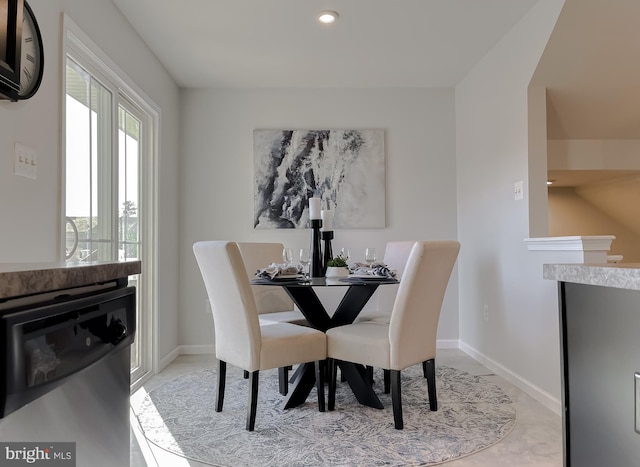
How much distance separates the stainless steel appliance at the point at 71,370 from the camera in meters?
0.50

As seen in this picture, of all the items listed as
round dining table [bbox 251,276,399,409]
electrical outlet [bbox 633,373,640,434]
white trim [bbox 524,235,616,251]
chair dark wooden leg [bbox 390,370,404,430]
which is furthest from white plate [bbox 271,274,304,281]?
electrical outlet [bbox 633,373,640,434]

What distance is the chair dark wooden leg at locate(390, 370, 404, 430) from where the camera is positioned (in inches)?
87.1

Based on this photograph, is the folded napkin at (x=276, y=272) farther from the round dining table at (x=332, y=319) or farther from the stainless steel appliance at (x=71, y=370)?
the stainless steel appliance at (x=71, y=370)

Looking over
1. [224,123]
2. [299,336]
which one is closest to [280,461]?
[299,336]

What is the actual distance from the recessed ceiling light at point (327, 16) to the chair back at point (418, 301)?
162cm

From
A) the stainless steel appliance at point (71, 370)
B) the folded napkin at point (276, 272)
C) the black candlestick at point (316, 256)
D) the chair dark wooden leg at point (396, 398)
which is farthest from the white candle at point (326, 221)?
the stainless steel appliance at point (71, 370)

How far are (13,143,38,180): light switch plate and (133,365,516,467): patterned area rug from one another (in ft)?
4.54

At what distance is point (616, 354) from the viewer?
89 cm

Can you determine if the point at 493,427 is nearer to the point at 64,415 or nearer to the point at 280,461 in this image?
the point at 280,461

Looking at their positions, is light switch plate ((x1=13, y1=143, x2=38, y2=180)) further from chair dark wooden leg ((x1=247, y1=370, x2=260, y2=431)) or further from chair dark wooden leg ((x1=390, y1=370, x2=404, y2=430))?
chair dark wooden leg ((x1=390, y1=370, x2=404, y2=430))

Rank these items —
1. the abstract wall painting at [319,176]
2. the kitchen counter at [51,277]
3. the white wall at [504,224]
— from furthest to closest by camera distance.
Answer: the abstract wall painting at [319,176] < the white wall at [504,224] < the kitchen counter at [51,277]

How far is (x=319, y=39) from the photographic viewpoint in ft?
10.2

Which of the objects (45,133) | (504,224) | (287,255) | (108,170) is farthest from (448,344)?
(45,133)

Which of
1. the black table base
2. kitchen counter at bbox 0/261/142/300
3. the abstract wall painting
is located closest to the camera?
kitchen counter at bbox 0/261/142/300
